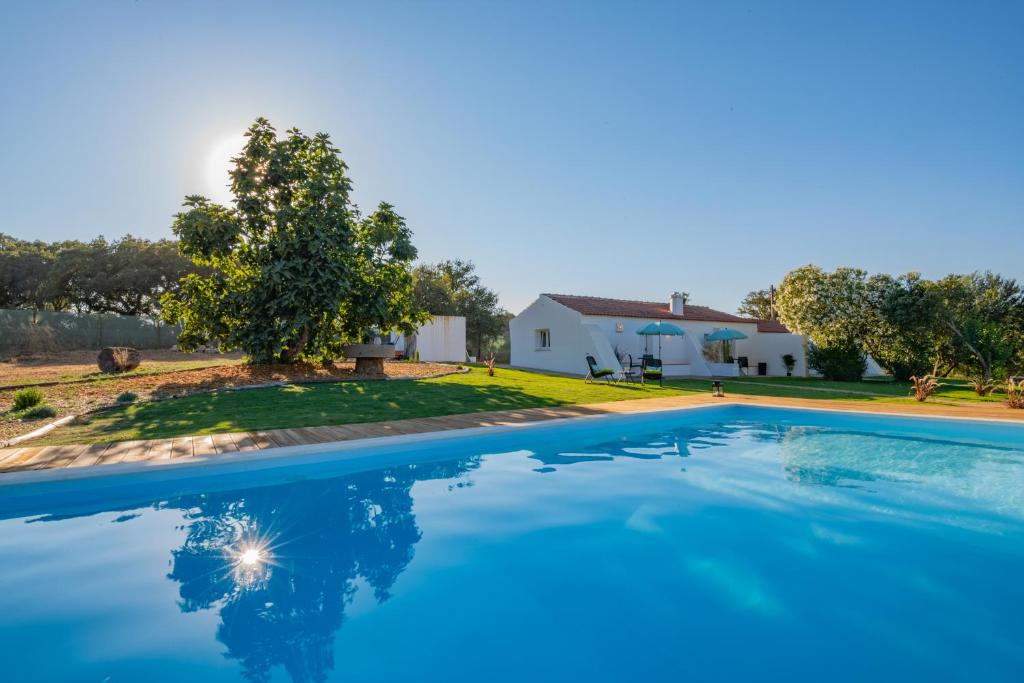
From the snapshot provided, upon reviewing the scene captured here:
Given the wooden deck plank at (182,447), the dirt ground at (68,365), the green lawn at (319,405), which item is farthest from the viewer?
the dirt ground at (68,365)

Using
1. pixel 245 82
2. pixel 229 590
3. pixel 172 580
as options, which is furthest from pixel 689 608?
pixel 245 82

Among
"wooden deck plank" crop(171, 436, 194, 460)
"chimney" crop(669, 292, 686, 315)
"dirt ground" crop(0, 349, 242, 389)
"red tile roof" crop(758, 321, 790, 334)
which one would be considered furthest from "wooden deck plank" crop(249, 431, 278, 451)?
"red tile roof" crop(758, 321, 790, 334)

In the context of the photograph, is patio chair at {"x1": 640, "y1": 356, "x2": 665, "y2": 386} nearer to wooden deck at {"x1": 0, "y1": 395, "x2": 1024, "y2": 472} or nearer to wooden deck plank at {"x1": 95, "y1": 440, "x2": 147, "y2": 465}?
wooden deck at {"x1": 0, "y1": 395, "x2": 1024, "y2": 472}

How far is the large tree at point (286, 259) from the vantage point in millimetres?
12188

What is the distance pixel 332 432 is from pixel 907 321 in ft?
69.1

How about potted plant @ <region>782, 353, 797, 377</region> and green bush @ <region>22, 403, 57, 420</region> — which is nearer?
green bush @ <region>22, 403, 57, 420</region>

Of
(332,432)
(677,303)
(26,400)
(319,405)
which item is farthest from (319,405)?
(677,303)

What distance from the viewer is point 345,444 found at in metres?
5.92

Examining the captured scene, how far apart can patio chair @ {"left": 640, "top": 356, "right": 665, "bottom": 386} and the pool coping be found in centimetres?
576

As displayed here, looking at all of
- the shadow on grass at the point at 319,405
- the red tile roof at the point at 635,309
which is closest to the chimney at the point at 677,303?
the red tile roof at the point at 635,309

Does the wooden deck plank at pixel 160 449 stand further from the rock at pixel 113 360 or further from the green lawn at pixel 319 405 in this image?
the rock at pixel 113 360

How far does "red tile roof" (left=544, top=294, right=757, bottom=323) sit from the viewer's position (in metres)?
21.2

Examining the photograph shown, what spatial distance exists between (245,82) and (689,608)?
45.1 feet

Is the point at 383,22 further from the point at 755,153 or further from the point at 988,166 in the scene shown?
the point at 988,166
